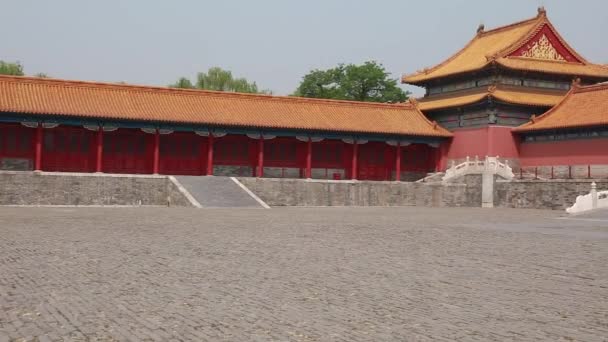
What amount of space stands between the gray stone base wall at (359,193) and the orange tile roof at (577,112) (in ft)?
17.7

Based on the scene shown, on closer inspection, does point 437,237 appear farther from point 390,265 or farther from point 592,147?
point 592,147

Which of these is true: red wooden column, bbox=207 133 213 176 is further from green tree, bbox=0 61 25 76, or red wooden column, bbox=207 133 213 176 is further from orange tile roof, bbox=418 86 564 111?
green tree, bbox=0 61 25 76

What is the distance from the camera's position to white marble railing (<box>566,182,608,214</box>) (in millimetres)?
31484

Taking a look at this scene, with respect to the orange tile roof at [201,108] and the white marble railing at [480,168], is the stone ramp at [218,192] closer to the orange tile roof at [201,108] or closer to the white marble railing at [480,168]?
the orange tile roof at [201,108]

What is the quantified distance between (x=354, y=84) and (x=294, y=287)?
214ft

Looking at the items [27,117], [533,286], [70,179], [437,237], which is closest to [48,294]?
[533,286]

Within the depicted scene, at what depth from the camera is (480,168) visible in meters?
42.1

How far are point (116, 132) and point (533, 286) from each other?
33.9 meters

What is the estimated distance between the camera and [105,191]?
34688mm

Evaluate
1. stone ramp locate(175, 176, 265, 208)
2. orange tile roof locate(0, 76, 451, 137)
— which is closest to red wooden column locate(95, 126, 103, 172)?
orange tile roof locate(0, 76, 451, 137)

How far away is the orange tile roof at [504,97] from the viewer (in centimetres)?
4431

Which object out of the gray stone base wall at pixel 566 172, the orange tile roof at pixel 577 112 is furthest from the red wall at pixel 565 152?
the orange tile roof at pixel 577 112

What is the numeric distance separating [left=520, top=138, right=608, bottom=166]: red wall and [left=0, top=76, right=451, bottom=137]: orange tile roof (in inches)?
202

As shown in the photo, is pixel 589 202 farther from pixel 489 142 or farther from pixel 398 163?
pixel 398 163
